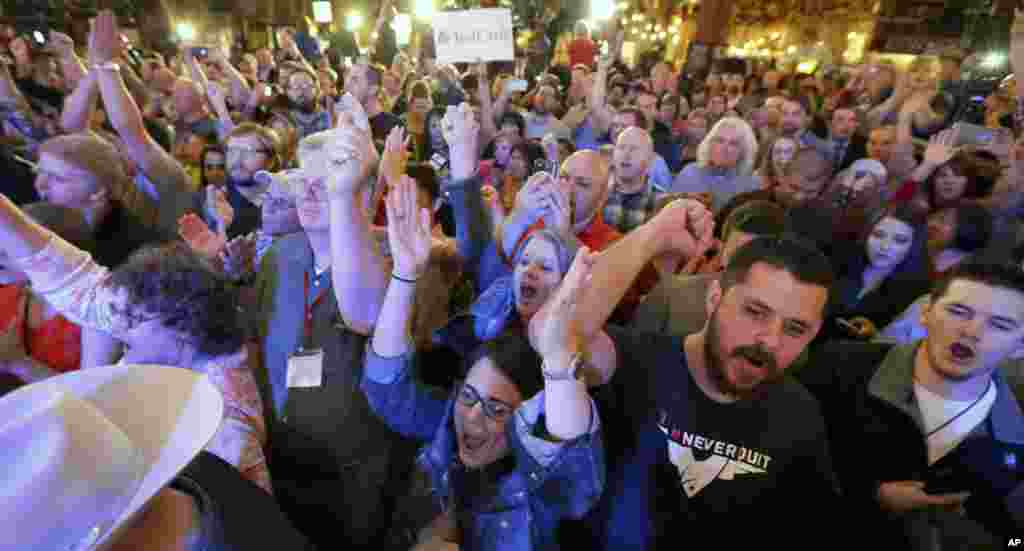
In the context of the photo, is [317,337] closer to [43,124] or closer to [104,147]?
[104,147]

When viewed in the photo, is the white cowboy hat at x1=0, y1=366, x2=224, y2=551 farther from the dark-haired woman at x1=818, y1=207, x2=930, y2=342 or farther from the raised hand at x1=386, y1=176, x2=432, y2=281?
the dark-haired woman at x1=818, y1=207, x2=930, y2=342

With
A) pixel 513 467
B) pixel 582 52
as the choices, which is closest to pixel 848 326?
pixel 513 467

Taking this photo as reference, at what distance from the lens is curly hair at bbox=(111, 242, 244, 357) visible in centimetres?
147

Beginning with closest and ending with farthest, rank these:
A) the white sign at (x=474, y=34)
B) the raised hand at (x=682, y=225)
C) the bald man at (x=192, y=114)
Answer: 1. the raised hand at (x=682, y=225)
2. the bald man at (x=192, y=114)
3. the white sign at (x=474, y=34)

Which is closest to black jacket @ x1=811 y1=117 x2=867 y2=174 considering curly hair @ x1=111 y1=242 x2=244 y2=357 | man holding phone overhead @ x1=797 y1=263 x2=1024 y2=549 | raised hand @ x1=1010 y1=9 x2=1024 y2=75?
raised hand @ x1=1010 y1=9 x2=1024 y2=75

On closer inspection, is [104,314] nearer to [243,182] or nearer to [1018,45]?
[243,182]

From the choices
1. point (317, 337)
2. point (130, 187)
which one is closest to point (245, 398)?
point (317, 337)

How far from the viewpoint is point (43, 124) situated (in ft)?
13.2

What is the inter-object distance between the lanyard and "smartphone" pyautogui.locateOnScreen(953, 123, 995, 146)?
4.60 metres

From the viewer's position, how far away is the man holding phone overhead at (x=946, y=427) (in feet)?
5.21

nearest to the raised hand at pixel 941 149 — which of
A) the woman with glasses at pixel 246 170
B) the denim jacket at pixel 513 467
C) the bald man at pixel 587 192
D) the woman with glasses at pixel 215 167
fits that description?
the bald man at pixel 587 192

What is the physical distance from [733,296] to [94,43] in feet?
11.4

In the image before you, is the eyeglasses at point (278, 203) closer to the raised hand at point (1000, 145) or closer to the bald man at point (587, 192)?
the bald man at point (587, 192)

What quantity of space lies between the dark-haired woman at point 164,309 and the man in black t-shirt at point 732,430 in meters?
1.00
